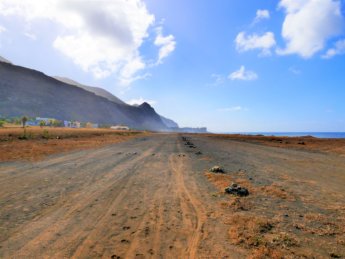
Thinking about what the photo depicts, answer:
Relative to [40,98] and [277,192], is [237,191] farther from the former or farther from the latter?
[40,98]

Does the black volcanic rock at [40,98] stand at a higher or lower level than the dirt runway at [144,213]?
higher

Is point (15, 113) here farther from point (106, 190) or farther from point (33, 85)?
point (106, 190)

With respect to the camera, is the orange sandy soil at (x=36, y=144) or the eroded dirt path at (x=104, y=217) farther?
the orange sandy soil at (x=36, y=144)

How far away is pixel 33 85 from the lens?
120938mm

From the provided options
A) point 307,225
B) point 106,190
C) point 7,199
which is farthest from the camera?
point 106,190

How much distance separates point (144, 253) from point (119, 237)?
0.75 meters

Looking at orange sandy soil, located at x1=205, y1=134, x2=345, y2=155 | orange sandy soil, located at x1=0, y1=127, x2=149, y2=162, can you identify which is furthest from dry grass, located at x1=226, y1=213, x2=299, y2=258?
orange sandy soil, located at x1=205, y1=134, x2=345, y2=155

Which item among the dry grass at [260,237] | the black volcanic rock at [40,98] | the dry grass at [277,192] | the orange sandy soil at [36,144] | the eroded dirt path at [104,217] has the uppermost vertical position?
the black volcanic rock at [40,98]

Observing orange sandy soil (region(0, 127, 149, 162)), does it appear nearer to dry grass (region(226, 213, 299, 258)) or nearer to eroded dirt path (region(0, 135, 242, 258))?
eroded dirt path (region(0, 135, 242, 258))

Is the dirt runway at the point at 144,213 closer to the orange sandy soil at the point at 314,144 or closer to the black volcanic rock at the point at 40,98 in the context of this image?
the orange sandy soil at the point at 314,144

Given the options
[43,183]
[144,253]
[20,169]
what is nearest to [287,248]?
[144,253]

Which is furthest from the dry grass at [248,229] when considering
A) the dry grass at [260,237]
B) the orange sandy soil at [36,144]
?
the orange sandy soil at [36,144]

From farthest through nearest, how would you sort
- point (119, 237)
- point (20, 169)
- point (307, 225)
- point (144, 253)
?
point (20, 169) → point (307, 225) → point (119, 237) → point (144, 253)

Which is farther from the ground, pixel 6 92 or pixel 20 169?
pixel 6 92
